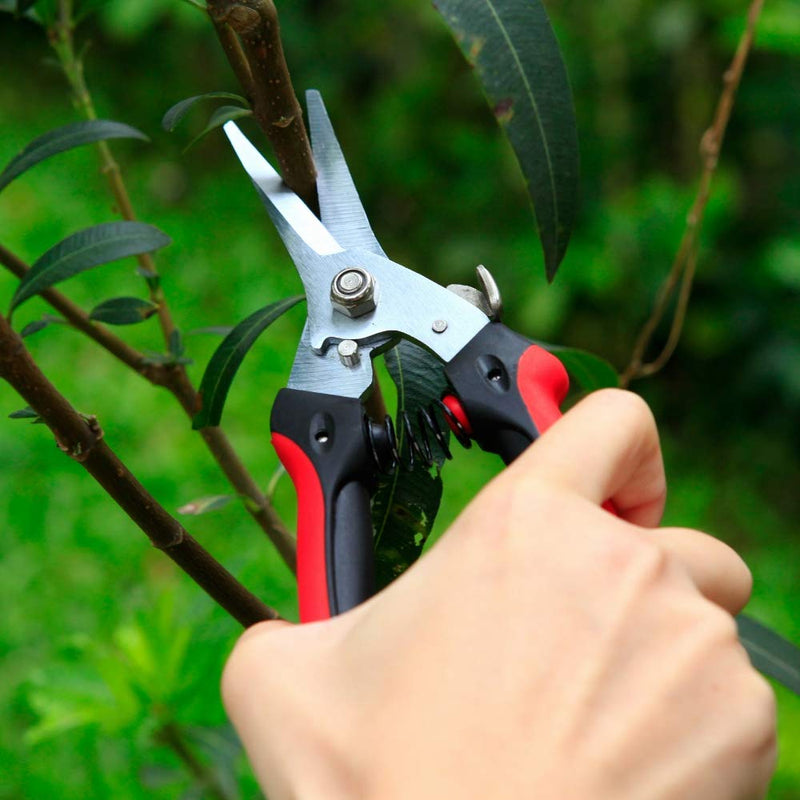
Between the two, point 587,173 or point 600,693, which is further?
point 587,173

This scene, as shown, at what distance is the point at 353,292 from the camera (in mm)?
760

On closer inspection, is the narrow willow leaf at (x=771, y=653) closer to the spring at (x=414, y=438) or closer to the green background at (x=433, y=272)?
the spring at (x=414, y=438)

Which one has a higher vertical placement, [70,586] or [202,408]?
[202,408]

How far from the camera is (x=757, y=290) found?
204 cm

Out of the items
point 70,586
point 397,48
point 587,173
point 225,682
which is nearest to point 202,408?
point 225,682

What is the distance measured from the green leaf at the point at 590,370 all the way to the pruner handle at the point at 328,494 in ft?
0.89

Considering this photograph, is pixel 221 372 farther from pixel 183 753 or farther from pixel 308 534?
pixel 183 753

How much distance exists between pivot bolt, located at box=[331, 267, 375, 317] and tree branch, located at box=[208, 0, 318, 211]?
3.1 inches

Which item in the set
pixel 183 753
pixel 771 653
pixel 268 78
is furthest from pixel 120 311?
pixel 771 653

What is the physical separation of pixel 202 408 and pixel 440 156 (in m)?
1.65

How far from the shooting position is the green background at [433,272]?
1789 millimetres

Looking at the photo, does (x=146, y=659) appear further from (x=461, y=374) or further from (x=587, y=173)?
(x=587, y=173)

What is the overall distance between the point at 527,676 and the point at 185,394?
21.1 inches

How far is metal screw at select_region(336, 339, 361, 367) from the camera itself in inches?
29.8
